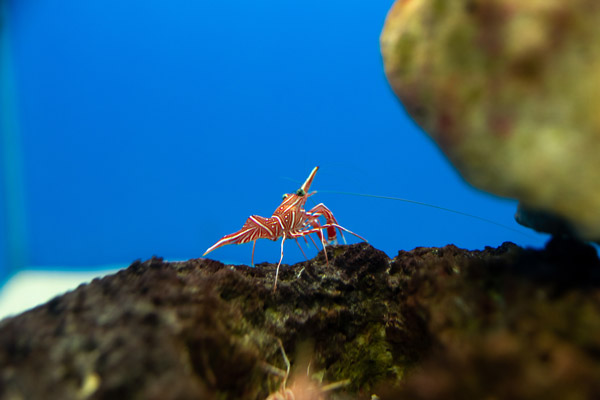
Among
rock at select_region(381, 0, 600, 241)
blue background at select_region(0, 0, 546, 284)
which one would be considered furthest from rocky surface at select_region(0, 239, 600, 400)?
blue background at select_region(0, 0, 546, 284)

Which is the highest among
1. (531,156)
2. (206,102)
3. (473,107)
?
(206,102)

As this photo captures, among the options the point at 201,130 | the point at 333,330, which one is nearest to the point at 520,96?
the point at 333,330

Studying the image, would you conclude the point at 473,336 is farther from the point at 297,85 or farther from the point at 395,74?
the point at 297,85


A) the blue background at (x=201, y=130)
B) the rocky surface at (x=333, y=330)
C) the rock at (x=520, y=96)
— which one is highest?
the blue background at (x=201, y=130)

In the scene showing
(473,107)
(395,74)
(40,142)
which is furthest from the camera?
(40,142)

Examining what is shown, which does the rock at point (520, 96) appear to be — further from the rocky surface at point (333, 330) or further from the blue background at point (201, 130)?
the blue background at point (201, 130)

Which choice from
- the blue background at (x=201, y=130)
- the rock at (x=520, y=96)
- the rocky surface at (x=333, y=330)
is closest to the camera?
the rocky surface at (x=333, y=330)

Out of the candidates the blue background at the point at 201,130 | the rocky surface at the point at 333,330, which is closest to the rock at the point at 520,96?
the rocky surface at the point at 333,330

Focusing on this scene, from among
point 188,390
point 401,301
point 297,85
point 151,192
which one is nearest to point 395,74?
point 401,301
